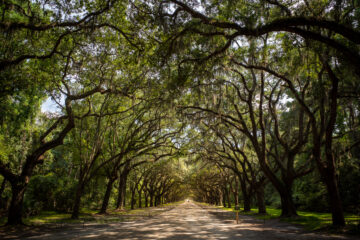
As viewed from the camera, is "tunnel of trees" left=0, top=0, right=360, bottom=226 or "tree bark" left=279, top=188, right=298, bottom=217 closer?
"tunnel of trees" left=0, top=0, right=360, bottom=226

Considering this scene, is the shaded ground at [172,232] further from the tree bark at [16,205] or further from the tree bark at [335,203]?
the tree bark at [335,203]

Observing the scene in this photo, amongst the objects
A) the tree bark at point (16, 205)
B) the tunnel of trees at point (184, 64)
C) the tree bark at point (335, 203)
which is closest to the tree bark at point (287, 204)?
the tunnel of trees at point (184, 64)

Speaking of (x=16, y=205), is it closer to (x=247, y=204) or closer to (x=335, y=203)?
(x=335, y=203)

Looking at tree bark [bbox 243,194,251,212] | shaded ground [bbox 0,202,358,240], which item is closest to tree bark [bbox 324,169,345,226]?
shaded ground [bbox 0,202,358,240]

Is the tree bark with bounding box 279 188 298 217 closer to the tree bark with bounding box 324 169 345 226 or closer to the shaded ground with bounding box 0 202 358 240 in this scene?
the shaded ground with bounding box 0 202 358 240

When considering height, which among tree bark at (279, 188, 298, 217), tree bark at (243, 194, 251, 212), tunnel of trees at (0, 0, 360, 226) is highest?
tunnel of trees at (0, 0, 360, 226)

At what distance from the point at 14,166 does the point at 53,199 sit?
17.7 ft

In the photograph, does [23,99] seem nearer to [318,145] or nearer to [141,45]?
[141,45]

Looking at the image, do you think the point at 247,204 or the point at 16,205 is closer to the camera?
the point at 16,205

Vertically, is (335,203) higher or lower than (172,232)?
higher

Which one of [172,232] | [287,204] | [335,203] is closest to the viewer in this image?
[172,232]

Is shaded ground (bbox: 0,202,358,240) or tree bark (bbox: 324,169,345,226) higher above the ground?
tree bark (bbox: 324,169,345,226)

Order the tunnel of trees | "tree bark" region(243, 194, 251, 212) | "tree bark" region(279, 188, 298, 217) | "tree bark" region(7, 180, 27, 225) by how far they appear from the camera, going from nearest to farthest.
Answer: the tunnel of trees, "tree bark" region(7, 180, 27, 225), "tree bark" region(279, 188, 298, 217), "tree bark" region(243, 194, 251, 212)

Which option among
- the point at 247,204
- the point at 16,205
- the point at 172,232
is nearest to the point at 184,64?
the point at 172,232
